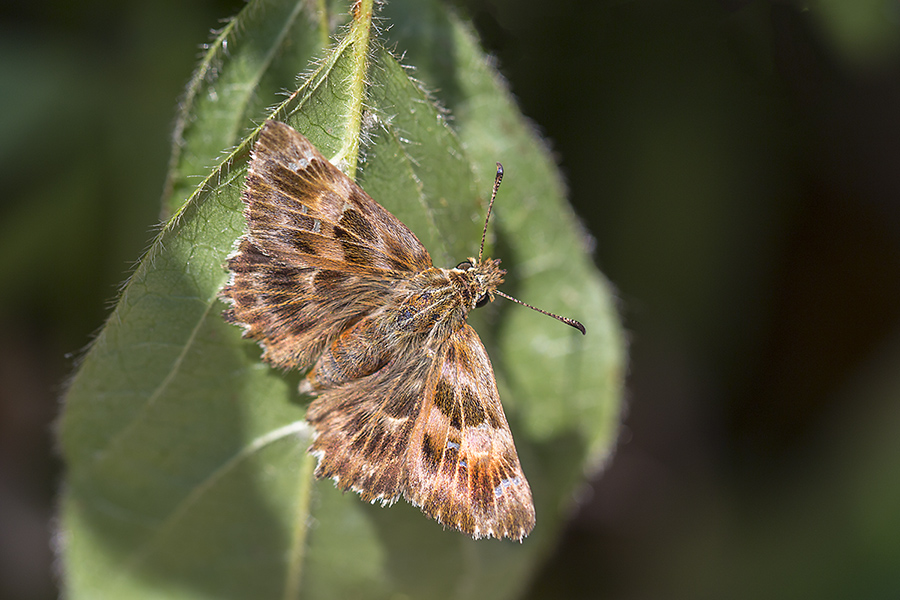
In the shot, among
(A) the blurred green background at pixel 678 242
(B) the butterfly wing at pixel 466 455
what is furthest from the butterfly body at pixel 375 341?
(A) the blurred green background at pixel 678 242

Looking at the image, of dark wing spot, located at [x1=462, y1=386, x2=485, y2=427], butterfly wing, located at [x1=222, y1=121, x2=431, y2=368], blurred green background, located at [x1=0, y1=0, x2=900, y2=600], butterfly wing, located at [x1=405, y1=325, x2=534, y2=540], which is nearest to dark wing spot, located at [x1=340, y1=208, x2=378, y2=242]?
butterfly wing, located at [x1=222, y1=121, x2=431, y2=368]

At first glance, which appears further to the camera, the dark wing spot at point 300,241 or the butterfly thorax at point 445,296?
the butterfly thorax at point 445,296

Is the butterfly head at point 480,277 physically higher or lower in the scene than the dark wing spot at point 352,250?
higher

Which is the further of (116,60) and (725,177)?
(725,177)

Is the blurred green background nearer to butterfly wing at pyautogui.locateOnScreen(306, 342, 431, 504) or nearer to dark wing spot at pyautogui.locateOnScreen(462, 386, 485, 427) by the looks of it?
butterfly wing at pyautogui.locateOnScreen(306, 342, 431, 504)

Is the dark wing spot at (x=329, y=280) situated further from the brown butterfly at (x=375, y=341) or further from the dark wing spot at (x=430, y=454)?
the dark wing spot at (x=430, y=454)

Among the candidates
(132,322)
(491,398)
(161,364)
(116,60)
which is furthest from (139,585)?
(116,60)

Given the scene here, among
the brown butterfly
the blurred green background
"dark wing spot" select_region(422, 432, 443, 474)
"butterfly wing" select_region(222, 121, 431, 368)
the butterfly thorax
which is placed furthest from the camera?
the blurred green background

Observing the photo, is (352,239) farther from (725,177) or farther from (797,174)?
(797,174)
